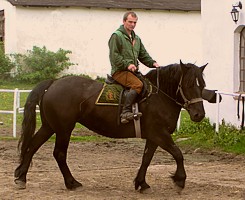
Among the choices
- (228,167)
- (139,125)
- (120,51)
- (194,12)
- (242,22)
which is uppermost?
(194,12)

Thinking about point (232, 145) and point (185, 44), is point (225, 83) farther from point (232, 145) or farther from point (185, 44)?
point (185, 44)

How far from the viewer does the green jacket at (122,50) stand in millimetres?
10117

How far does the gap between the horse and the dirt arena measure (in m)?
0.29

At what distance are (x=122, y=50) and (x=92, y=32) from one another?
72.5ft

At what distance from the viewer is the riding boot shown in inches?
393

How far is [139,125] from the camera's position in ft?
33.4

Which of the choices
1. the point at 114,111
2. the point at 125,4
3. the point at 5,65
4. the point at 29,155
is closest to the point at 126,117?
the point at 114,111

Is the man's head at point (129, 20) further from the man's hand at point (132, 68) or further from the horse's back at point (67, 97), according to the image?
the horse's back at point (67, 97)

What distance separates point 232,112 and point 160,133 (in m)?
6.25

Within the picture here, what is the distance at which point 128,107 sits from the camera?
10.1 m

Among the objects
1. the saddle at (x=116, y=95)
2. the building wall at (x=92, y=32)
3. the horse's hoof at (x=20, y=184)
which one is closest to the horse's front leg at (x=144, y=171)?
the saddle at (x=116, y=95)

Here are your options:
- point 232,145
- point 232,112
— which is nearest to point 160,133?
point 232,145

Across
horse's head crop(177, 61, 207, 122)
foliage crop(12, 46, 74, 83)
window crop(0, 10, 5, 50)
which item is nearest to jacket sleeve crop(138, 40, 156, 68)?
horse's head crop(177, 61, 207, 122)

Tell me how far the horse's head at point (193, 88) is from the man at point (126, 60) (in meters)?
0.65
